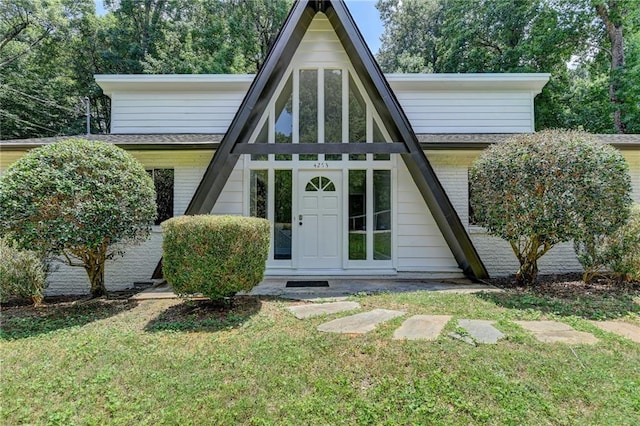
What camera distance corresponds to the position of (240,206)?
24.0ft

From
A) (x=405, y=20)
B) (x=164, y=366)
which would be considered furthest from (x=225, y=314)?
(x=405, y=20)

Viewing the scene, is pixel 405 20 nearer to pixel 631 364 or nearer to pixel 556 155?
pixel 556 155

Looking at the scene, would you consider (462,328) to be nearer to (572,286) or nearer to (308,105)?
(572,286)

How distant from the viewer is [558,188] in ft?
16.5

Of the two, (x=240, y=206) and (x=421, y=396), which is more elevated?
(x=240, y=206)

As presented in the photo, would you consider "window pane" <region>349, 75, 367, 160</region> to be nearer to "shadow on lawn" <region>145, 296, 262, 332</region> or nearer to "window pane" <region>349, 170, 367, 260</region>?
"window pane" <region>349, 170, 367, 260</region>

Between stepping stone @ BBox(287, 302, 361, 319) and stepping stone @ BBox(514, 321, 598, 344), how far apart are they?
2146mm

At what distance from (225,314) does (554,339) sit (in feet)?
13.2

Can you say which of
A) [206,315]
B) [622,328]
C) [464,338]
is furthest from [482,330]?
[206,315]

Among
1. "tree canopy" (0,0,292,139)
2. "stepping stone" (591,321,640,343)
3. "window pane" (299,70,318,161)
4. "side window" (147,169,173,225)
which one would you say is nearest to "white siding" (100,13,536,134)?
"side window" (147,169,173,225)

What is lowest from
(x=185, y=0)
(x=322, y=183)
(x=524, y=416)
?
(x=524, y=416)

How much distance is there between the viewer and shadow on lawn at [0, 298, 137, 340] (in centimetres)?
397

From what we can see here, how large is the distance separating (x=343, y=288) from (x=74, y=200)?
4575 mm

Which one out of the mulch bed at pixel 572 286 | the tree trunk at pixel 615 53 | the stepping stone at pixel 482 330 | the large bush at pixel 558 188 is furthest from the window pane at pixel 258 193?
the tree trunk at pixel 615 53
